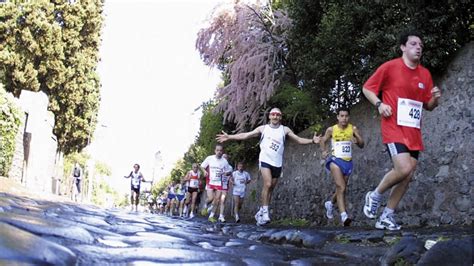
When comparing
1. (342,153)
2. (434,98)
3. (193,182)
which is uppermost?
(434,98)

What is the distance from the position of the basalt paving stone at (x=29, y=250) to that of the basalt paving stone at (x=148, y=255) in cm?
24

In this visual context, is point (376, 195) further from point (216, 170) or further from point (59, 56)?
point (59, 56)

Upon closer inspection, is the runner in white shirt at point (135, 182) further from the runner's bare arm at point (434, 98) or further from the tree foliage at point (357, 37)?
the runner's bare arm at point (434, 98)

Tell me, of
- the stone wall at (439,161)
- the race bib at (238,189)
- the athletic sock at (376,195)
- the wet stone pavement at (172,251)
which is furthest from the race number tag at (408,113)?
the race bib at (238,189)

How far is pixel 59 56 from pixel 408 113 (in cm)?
2045

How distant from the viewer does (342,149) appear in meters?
7.14

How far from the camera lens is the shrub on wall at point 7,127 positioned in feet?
44.5

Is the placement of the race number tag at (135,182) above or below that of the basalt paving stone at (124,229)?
above

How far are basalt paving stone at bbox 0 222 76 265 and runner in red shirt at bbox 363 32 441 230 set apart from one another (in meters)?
3.74

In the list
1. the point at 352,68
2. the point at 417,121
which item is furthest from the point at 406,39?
the point at 352,68

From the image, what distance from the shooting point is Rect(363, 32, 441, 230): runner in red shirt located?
5.04m

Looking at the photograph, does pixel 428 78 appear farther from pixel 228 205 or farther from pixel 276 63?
pixel 228 205

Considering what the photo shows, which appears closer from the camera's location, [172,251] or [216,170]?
[172,251]

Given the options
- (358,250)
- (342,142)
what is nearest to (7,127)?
(342,142)
